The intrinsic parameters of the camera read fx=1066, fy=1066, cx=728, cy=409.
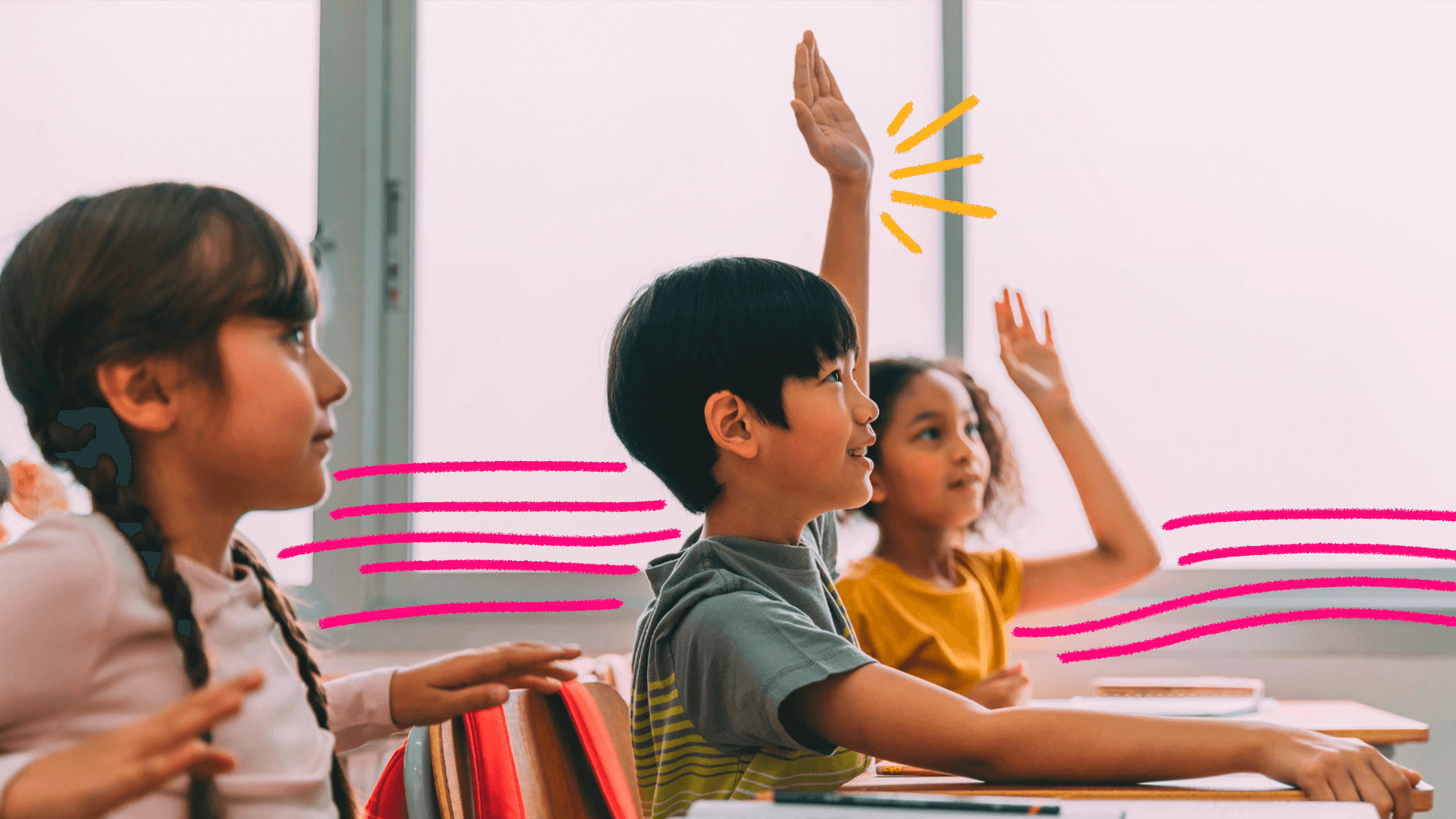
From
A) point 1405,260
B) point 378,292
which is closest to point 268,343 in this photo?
point 378,292

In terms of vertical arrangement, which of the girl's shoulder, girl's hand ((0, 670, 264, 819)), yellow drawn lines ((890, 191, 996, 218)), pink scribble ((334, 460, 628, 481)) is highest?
yellow drawn lines ((890, 191, 996, 218))

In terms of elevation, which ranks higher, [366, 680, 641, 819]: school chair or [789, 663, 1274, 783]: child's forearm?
[789, 663, 1274, 783]: child's forearm

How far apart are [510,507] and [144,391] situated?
1399mm

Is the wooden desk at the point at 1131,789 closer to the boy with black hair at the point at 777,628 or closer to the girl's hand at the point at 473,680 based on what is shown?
the boy with black hair at the point at 777,628

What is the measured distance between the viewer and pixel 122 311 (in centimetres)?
67

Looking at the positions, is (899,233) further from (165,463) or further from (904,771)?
(165,463)

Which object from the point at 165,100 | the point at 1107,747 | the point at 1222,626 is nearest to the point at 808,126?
the point at 1107,747

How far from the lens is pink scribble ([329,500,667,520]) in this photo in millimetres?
2033

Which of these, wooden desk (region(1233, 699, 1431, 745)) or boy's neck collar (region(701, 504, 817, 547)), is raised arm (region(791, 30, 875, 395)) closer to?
boy's neck collar (region(701, 504, 817, 547))

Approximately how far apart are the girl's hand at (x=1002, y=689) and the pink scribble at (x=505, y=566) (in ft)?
2.61

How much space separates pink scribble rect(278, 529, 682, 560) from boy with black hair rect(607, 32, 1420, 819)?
2.97 ft

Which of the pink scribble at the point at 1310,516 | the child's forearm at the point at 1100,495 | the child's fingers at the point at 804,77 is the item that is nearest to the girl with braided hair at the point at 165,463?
the child's fingers at the point at 804,77

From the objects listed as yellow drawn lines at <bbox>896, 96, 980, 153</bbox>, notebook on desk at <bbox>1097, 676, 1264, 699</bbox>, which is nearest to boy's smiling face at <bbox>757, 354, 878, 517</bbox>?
notebook on desk at <bbox>1097, 676, 1264, 699</bbox>

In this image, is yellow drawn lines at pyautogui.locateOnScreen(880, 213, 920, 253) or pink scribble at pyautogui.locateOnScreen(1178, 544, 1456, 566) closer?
pink scribble at pyautogui.locateOnScreen(1178, 544, 1456, 566)
